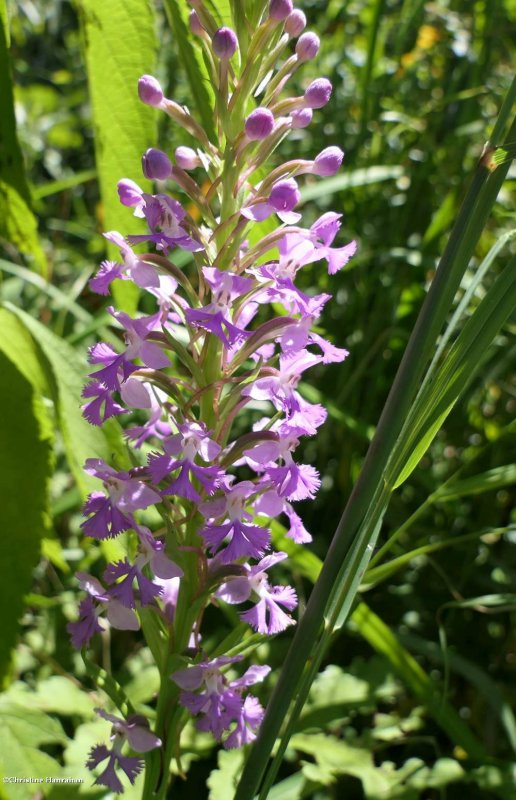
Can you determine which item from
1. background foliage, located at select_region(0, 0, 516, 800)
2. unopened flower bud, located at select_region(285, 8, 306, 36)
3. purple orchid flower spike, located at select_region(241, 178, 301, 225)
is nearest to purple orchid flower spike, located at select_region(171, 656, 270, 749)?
background foliage, located at select_region(0, 0, 516, 800)

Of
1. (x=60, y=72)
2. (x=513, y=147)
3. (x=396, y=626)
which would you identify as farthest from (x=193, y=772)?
(x=60, y=72)

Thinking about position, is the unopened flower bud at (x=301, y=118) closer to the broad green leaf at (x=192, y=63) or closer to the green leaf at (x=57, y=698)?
the broad green leaf at (x=192, y=63)

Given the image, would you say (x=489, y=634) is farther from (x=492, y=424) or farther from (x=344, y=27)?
(x=344, y=27)

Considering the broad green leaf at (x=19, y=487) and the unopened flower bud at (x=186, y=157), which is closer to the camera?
the broad green leaf at (x=19, y=487)

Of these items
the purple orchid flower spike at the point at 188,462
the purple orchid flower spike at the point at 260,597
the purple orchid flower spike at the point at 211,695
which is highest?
the purple orchid flower spike at the point at 188,462

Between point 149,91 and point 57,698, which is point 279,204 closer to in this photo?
point 149,91

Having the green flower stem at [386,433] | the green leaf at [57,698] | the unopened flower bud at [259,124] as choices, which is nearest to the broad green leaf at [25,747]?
the green leaf at [57,698]

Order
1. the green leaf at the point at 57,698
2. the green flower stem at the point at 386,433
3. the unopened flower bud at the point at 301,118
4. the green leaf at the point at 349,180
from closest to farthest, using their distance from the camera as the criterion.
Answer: the green flower stem at the point at 386,433
the unopened flower bud at the point at 301,118
the green leaf at the point at 57,698
the green leaf at the point at 349,180

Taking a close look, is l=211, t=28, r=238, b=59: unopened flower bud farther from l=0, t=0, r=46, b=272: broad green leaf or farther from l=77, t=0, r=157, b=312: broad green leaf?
l=0, t=0, r=46, b=272: broad green leaf
